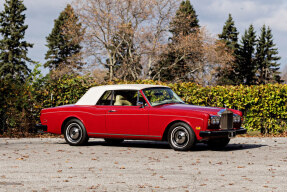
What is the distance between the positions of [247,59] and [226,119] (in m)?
55.2

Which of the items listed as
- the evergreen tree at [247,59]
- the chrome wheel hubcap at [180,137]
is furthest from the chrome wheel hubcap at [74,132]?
the evergreen tree at [247,59]

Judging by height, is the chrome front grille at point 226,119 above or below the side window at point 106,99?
below

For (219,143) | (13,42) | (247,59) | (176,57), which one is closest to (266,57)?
(247,59)

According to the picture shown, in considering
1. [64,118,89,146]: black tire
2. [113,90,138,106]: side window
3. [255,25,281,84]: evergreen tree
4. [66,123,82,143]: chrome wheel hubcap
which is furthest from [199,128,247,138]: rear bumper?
[255,25,281,84]: evergreen tree

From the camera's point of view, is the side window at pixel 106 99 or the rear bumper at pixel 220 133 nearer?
the rear bumper at pixel 220 133

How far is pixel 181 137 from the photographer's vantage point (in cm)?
1057

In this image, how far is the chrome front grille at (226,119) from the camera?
1072cm

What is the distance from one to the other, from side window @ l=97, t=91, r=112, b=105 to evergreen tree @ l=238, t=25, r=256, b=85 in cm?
5190

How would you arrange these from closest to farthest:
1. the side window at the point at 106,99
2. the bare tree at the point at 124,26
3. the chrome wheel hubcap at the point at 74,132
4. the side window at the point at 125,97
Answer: the side window at the point at 125,97 → the side window at the point at 106,99 → the chrome wheel hubcap at the point at 74,132 → the bare tree at the point at 124,26

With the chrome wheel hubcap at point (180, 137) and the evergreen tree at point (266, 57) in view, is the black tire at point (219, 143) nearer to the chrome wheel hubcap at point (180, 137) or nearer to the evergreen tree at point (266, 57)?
the chrome wheel hubcap at point (180, 137)

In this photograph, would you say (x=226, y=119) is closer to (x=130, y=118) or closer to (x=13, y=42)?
(x=130, y=118)

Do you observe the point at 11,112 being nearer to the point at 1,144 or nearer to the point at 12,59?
the point at 1,144

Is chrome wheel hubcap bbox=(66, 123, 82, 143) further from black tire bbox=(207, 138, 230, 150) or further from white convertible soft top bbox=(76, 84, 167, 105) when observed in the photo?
black tire bbox=(207, 138, 230, 150)

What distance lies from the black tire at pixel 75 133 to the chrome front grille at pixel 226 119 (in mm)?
3901
